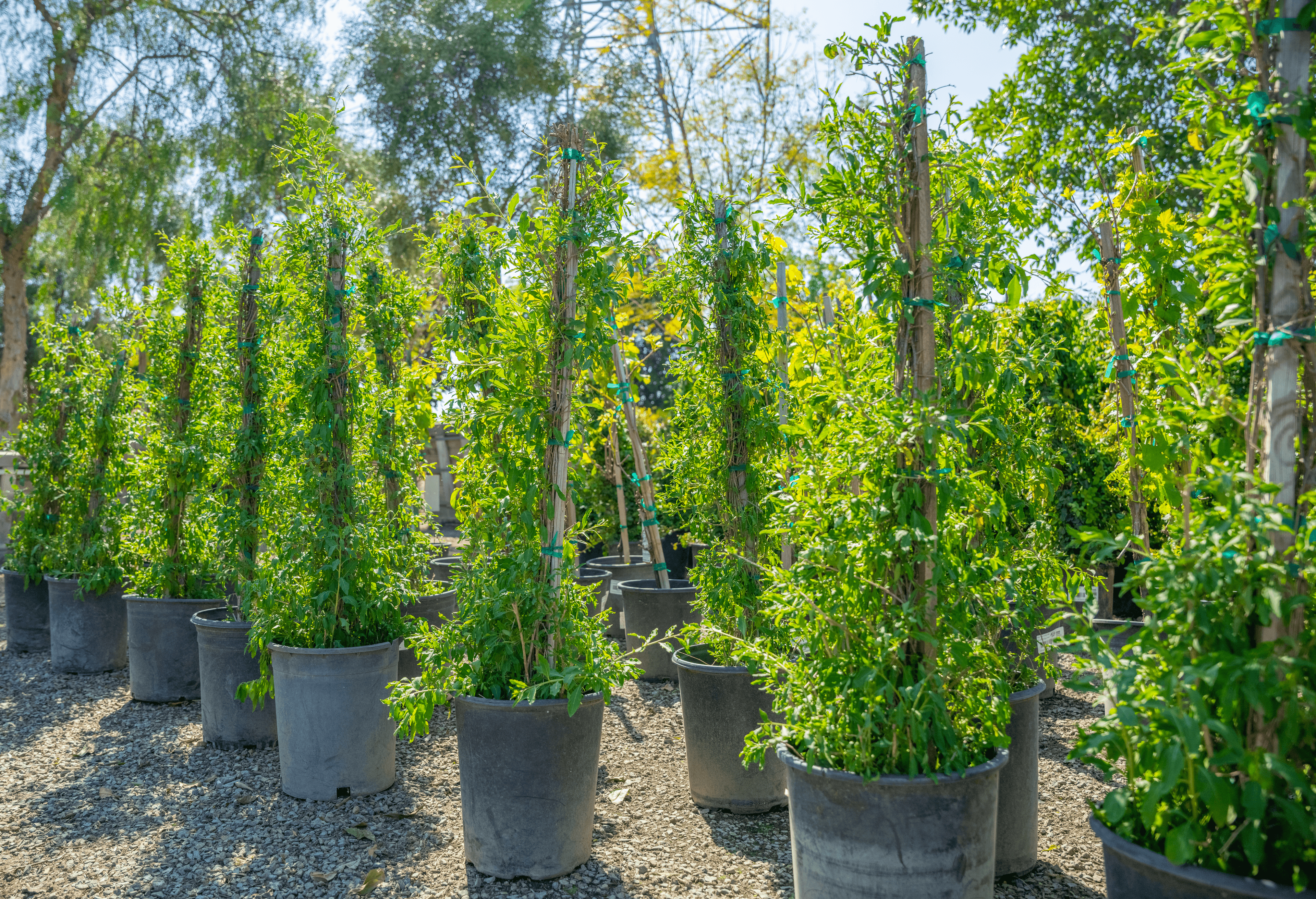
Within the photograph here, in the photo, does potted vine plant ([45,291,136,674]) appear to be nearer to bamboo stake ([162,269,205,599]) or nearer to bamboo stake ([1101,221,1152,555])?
bamboo stake ([162,269,205,599])

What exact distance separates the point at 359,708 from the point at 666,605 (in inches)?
81.5

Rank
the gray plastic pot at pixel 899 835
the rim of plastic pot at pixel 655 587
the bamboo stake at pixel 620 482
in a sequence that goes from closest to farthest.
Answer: the gray plastic pot at pixel 899 835
the rim of plastic pot at pixel 655 587
the bamboo stake at pixel 620 482

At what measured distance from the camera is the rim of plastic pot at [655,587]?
518 cm

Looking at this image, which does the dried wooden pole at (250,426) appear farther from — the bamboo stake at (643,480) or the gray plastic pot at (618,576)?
the gray plastic pot at (618,576)

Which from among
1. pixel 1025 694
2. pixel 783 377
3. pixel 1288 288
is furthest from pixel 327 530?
pixel 1288 288

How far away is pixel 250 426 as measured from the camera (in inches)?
178

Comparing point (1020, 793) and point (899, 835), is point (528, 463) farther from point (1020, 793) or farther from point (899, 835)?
point (1020, 793)

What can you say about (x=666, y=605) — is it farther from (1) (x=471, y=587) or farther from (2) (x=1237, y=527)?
(2) (x=1237, y=527)

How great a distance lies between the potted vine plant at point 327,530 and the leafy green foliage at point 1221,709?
2773mm

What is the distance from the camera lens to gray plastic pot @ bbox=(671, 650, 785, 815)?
337cm

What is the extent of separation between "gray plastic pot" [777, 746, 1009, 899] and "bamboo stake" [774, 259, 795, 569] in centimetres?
115

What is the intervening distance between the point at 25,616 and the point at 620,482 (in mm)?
4319

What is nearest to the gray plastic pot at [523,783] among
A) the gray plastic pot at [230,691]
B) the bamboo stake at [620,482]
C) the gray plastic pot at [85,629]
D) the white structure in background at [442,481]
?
the gray plastic pot at [230,691]

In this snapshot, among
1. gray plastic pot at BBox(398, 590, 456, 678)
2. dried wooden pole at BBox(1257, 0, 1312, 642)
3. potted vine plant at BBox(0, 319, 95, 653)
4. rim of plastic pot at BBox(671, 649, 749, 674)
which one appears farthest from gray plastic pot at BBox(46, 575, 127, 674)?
dried wooden pole at BBox(1257, 0, 1312, 642)
